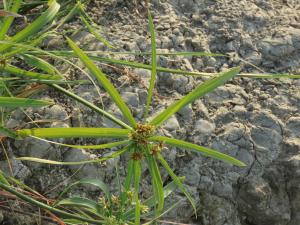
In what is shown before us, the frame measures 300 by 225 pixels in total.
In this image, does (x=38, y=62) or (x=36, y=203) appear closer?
(x=36, y=203)

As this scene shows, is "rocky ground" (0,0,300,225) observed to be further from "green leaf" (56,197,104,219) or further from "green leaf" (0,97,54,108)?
"green leaf" (0,97,54,108)

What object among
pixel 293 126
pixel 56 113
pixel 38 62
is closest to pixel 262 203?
pixel 293 126

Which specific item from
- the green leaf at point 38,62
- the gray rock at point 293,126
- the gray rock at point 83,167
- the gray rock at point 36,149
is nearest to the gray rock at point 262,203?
the gray rock at point 293,126

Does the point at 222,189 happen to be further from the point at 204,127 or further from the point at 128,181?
the point at 128,181

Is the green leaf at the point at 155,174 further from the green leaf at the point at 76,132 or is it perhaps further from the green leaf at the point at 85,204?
the green leaf at the point at 85,204

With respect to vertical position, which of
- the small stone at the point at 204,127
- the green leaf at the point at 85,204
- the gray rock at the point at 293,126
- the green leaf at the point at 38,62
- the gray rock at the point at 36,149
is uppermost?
the green leaf at the point at 38,62

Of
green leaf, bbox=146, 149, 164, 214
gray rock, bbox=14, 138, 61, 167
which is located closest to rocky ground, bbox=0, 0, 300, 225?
gray rock, bbox=14, 138, 61, 167

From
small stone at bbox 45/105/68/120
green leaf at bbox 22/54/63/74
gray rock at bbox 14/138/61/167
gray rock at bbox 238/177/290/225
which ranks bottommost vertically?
gray rock at bbox 238/177/290/225

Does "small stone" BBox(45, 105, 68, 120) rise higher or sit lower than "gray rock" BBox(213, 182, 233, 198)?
higher

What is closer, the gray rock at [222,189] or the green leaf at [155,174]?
the green leaf at [155,174]
